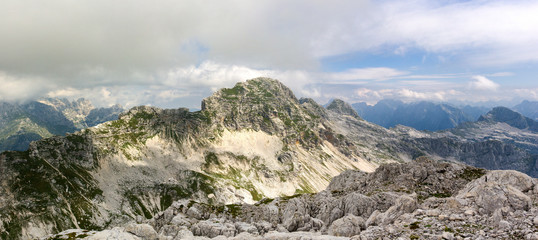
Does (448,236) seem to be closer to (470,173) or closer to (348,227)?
(348,227)

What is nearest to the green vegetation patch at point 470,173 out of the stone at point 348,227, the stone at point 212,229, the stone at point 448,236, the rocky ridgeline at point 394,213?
the rocky ridgeline at point 394,213

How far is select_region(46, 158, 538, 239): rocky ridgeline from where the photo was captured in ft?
102

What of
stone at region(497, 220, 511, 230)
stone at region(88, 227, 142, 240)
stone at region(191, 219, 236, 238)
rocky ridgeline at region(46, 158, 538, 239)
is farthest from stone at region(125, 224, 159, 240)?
stone at region(497, 220, 511, 230)

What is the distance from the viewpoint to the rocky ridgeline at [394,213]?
31016 millimetres

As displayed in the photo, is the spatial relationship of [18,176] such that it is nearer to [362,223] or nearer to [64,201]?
[64,201]

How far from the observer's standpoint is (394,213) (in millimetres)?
46062

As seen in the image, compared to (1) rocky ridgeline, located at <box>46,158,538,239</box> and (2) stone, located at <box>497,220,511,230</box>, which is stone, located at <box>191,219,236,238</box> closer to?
(1) rocky ridgeline, located at <box>46,158,538,239</box>

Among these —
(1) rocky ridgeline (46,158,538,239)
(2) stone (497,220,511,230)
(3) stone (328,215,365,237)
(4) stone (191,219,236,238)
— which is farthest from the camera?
(4) stone (191,219,236,238)

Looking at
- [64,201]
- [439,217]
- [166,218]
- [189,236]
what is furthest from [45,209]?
[439,217]

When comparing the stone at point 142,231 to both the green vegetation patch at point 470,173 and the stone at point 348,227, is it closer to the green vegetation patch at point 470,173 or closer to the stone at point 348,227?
the stone at point 348,227

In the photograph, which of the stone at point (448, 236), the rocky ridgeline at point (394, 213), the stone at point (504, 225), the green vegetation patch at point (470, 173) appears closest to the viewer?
the stone at point (504, 225)

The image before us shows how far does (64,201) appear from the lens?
625 ft

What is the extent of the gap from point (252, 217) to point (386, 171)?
167 ft

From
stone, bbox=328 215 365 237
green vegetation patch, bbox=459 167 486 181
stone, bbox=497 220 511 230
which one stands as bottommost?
stone, bbox=328 215 365 237
